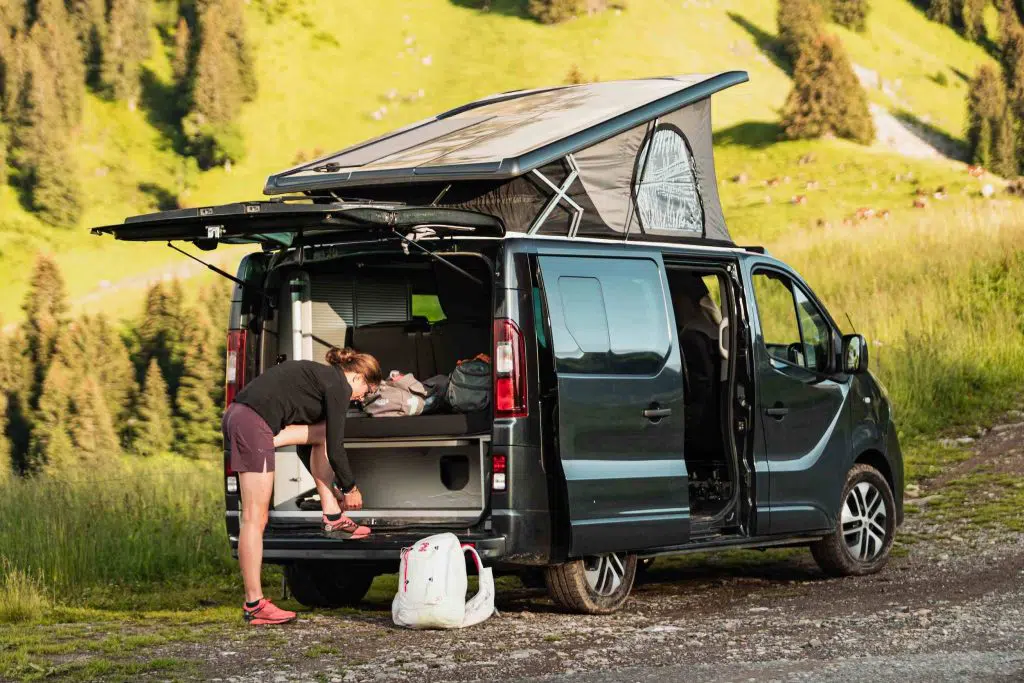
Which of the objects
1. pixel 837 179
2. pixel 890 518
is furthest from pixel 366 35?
pixel 890 518

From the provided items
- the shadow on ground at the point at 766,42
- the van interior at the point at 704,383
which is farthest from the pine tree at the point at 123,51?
the van interior at the point at 704,383

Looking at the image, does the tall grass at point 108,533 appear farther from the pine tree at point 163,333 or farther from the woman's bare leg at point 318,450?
the pine tree at point 163,333

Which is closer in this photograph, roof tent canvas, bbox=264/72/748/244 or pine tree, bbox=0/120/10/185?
roof tent canvas, bbox=264/72/748/244

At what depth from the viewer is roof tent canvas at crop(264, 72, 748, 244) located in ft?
29.4

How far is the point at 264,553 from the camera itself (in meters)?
8.77

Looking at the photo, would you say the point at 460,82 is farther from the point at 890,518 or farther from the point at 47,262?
the point at 890,518

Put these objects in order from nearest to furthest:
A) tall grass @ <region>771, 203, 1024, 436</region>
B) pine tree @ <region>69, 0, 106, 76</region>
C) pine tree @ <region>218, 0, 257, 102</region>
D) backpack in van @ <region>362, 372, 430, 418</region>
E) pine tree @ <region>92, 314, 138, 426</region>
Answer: backpack in van @ <region>362, 372, 430, 418</region>, tall grass @ <region>771, 203, 1024, 436</region>, pine tree @ <region>92, 314, 138, 426</region>, pine tree @ <region>69, 0, 106, 76</region>, pine tree @ <region>218, 0, 257, 102</region>

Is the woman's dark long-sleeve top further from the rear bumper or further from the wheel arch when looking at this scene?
the wheel arch

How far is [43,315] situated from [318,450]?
45.2 meters

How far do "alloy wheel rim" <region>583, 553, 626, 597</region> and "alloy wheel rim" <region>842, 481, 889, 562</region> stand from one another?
214 cm

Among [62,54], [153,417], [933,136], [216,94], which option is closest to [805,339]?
[153,417]

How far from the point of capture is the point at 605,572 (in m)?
8.88

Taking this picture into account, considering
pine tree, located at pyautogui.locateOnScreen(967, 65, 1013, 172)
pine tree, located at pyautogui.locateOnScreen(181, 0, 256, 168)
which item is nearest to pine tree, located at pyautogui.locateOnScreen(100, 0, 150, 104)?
pine tree, located at pyautogui.locateOnScreen(181, 0, 256, 168)

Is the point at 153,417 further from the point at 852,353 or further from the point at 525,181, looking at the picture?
the point at 525,181
